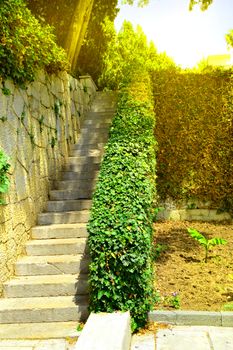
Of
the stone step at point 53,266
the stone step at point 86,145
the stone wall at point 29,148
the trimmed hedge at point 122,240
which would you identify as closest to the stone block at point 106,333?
the trimmed hedge at point 122,240

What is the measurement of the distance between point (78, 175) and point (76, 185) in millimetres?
468

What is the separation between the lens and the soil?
5.11 m

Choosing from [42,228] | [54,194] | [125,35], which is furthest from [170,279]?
[125,35]

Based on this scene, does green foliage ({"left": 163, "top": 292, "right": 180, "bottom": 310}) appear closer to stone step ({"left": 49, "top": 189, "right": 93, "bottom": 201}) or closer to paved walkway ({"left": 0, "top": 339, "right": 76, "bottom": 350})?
paved walkway ({"left": 0, "top": 339, "right": 76, "bottom": 350})

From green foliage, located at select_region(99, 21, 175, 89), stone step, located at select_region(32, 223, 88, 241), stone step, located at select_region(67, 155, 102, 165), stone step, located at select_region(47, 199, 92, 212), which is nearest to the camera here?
stone step, located at select_region(32, 223, 88, 241)

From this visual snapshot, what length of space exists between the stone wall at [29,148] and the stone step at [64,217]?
0.18 meters

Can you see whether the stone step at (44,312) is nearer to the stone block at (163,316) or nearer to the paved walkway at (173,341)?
the paved walkway at (173,341)

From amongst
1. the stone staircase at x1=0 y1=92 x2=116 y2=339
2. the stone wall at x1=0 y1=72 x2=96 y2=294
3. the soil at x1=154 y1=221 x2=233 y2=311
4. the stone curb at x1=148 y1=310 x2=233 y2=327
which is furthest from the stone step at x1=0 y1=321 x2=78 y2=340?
the soil at x1=154 y1=221 x2=233 y2=311

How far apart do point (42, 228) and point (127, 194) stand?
212 centimetres

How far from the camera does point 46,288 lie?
5.46 metres

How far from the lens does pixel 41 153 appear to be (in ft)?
24.5

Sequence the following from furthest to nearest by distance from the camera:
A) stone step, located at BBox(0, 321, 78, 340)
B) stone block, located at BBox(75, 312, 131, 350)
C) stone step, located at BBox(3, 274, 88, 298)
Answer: stone step, located at BBox(3, 274, 88, 298)
stone step, located at BBox(0, 321, 78, 340)
stone block, located at BBox(75, 312, 131, 350)

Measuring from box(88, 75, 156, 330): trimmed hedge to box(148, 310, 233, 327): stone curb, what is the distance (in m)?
0.17

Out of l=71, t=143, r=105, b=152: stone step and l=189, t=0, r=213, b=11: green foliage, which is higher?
l=189, t=0, r=213, b=11: green foliage
